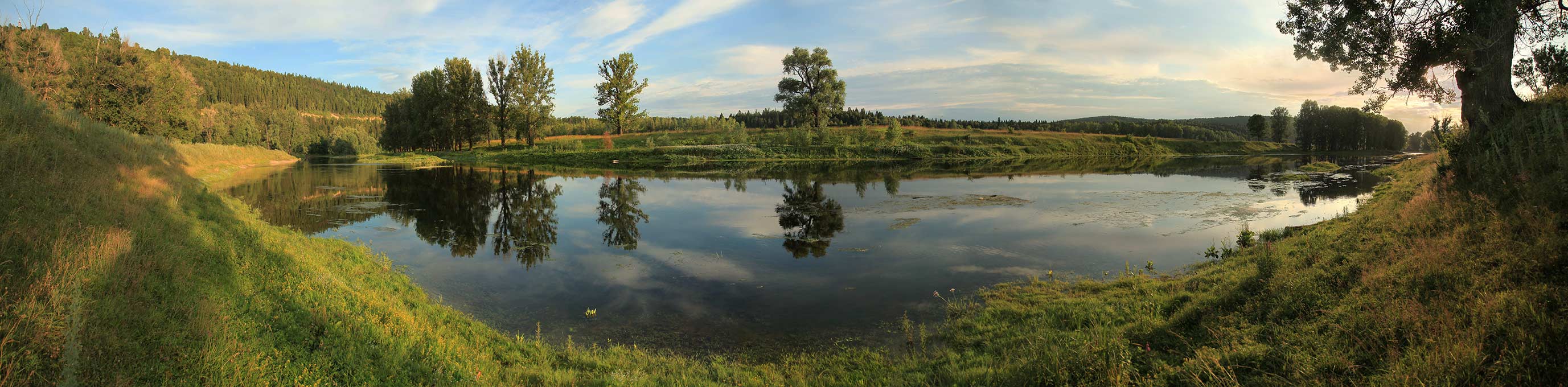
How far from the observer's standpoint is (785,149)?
2406 inches

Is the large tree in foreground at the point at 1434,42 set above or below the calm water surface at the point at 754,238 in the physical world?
above

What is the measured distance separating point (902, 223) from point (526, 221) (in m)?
11.4

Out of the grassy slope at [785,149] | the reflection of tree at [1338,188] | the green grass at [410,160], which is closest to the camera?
the reflection of tree at [1338,188]

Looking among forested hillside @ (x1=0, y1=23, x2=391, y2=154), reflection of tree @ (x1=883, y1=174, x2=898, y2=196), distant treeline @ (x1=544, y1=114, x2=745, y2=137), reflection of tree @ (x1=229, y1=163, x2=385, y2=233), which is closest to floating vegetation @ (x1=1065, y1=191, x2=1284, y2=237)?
reflection of tree @ (x1=883, y1=174, x2=898, y2=196)

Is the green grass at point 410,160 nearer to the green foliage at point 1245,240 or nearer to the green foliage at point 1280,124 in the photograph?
the green foliage at point 1245,240

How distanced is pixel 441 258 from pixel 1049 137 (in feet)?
286

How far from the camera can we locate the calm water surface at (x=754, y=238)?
830 centimetres

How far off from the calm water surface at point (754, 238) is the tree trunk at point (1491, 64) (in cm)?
452

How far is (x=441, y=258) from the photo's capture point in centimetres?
1198

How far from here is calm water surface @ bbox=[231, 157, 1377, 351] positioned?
830 cm

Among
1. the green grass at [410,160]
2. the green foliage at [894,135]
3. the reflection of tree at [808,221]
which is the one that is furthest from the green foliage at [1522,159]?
the green grass at [410,160]

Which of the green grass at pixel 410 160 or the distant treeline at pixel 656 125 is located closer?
the green grass at pixel 410 160

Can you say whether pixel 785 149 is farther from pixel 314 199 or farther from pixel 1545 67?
pixel 1545 67

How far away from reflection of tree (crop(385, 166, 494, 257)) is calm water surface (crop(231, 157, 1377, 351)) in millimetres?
142
